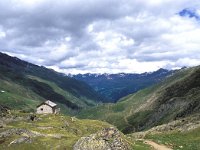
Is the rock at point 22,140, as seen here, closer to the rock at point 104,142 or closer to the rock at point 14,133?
the rock at point 14,133

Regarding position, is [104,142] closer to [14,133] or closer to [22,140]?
[22,140]

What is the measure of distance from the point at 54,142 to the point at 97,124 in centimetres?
10378

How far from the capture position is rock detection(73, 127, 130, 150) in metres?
51.7

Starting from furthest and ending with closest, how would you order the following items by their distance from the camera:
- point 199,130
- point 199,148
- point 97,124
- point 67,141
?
point 97,124, point 199,130, point 199,148, point 67,141

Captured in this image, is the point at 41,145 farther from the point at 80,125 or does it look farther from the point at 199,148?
the point at 80,125

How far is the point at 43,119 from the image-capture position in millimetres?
149125

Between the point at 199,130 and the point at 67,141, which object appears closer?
the point at 67,141

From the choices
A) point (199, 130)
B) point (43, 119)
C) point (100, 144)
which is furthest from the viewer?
point (43, 119)

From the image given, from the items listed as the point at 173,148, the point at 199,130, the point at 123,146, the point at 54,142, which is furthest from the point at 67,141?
the point at 199,130

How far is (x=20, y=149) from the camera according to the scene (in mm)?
60406

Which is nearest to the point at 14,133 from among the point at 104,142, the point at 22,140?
the point at 22,140

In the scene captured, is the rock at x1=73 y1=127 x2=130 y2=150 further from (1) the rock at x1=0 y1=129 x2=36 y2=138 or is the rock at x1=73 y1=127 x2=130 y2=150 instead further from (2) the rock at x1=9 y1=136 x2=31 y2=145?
(1) the rock at x1=0 y1=129 x2=36 y2=138

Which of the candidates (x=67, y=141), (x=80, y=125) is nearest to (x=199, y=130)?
(x=67, y=141)

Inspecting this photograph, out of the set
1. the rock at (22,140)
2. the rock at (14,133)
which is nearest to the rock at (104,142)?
the rock at (22,140)
